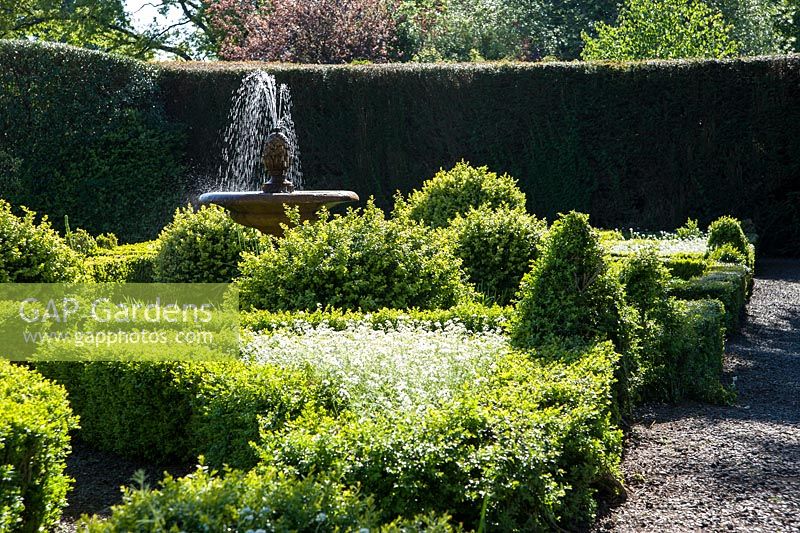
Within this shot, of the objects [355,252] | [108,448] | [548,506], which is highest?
[355,252]

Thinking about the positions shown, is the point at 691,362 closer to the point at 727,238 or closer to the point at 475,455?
the point at 475,455

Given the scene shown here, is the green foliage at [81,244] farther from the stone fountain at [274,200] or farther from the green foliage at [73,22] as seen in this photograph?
the green foliage at [73,22]

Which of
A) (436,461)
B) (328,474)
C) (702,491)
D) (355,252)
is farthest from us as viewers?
(355,252)

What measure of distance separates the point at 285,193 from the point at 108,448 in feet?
12.2

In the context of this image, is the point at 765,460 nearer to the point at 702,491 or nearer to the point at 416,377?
the point at 702,491

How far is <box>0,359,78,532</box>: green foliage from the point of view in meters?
3.33

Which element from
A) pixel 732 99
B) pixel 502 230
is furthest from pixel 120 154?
pixel 732 99

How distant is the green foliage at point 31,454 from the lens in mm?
3330

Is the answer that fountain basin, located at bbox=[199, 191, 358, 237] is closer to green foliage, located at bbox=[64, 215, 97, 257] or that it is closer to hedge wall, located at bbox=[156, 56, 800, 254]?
green foliage, located at bbox=[64, 215, 97, 257]

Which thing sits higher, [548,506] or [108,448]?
[548,506]

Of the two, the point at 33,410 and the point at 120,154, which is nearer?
the point at 33,410

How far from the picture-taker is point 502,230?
7.44m

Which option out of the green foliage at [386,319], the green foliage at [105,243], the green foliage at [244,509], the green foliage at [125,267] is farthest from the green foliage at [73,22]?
the green foliage at [244,509]

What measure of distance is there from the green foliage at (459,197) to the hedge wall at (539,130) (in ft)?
19.3
